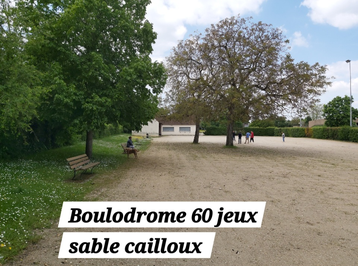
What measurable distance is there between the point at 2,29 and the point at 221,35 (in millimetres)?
18756

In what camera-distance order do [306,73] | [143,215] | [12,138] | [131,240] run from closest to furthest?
[131,240] → [143,215] → [12,138] → [306,73]

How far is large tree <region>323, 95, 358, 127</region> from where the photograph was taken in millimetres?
49938

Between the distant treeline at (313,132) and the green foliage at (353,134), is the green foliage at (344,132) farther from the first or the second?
the green foliage at (353,134)

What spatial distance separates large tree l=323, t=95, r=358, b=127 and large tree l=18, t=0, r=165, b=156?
154 feet

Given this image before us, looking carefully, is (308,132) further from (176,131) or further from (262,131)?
(176,131)

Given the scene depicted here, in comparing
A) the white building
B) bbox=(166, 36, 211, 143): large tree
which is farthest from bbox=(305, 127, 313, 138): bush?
bbox=(166, 36, 211, 143): large tree

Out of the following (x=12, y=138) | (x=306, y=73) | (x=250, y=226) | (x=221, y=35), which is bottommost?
(x=250, y=226)

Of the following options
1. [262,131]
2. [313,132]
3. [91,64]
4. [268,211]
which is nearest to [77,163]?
[91,64]

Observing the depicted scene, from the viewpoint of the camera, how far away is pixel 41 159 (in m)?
12.9

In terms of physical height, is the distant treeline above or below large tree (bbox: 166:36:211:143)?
below

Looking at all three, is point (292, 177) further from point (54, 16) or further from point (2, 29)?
point (54, 16)

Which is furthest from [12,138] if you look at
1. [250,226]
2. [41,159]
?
[250,226]

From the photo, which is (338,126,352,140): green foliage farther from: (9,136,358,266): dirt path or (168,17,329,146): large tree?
(9,136,358,266): dirt path

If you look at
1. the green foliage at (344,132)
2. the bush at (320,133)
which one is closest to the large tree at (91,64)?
the green foliage at (344,132)
